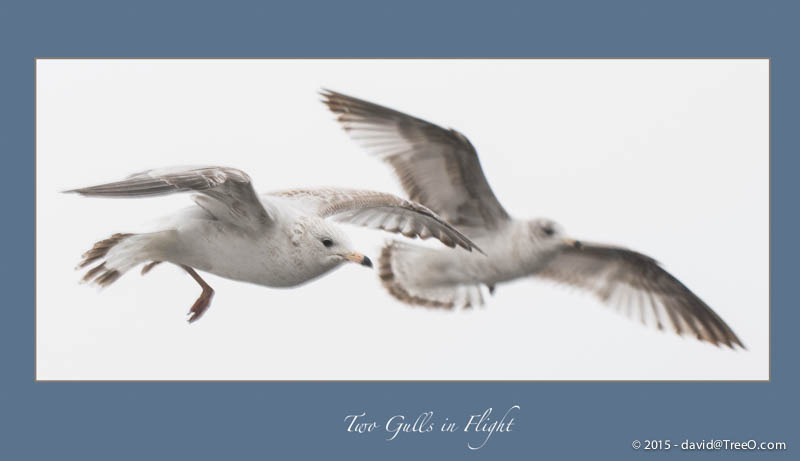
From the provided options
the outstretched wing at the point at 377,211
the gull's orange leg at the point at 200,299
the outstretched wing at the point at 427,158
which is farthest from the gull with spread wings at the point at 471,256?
the gull's orange leg at the point at 200,299

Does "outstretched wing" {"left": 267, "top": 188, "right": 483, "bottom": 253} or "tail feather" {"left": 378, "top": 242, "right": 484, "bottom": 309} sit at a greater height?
"outstretched wing" {"left": 267, "top": 188, "right": 483, "bottom": 253}

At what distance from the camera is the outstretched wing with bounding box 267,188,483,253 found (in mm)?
5434

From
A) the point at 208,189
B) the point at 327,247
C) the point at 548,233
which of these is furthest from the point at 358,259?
the point at 548,233

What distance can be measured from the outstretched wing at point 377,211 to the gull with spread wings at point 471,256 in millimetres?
1318

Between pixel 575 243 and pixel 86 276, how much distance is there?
12.1ft

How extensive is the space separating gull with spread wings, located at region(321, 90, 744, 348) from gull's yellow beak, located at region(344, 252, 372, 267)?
2.47 meters

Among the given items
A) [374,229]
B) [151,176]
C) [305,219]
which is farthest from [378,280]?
[151,176]

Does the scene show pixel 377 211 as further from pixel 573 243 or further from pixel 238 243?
pixel 573 243

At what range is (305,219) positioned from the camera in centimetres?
487

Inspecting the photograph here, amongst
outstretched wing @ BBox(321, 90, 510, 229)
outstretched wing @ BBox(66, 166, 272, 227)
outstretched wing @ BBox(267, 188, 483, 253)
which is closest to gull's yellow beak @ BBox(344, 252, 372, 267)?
outstretched wing @ BBox(66, 166, 272, 227)

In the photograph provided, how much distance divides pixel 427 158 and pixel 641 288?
2.16 m

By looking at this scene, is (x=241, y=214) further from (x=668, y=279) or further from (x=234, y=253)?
(x=668, y=279)

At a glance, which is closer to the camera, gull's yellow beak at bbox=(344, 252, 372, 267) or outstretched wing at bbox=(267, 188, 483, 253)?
gull's yellow beak at bbox=(344, 252, 372, 267)

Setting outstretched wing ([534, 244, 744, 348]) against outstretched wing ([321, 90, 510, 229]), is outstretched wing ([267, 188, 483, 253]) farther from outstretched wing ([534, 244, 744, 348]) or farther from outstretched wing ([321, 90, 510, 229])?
outstretched wing ([534, 244, 744, 348])
